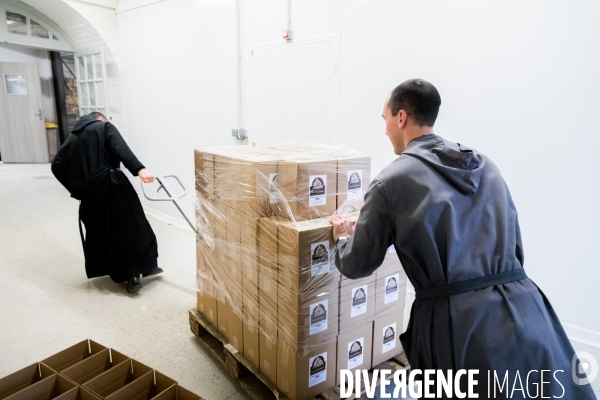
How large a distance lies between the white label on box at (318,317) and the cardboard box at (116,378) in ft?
2.71

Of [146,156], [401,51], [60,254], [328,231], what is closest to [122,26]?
[146,156]

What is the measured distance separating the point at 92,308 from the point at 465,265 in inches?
109

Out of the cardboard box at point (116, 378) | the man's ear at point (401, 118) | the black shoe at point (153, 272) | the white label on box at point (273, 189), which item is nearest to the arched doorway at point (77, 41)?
the black shoe at point (153, 272)

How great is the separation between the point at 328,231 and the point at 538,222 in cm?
166

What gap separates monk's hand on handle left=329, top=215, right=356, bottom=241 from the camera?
5.54 ft

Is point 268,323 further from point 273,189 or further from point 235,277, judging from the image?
point 273,189

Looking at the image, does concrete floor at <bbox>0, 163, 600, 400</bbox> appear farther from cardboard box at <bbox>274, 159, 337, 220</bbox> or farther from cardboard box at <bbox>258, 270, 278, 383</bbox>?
cardboard box at <bbox>274, 159, 337, 220</bbox>

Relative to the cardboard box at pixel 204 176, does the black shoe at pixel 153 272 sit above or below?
below

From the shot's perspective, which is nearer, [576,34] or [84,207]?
[576,34]

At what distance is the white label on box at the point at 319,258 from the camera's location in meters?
1.66

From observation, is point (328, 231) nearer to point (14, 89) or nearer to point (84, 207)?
point (84, 207)

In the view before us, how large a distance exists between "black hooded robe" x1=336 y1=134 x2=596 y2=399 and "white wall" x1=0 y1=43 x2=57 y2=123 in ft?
33.7

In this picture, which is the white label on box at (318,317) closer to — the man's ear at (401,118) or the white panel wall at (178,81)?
the man's ear at (401,118)

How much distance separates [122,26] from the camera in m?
5.66
